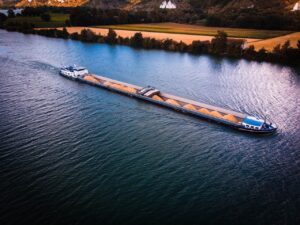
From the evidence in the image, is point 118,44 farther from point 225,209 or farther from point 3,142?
point 225,209

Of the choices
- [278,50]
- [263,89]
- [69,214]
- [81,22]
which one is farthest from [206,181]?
[81,22]

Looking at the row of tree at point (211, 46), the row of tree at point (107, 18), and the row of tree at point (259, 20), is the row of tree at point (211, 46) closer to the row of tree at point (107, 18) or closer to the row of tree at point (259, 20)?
the row of tree at point (107, 18)

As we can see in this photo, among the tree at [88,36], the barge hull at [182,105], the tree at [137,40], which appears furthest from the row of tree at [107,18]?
the barge hull at [182,105]

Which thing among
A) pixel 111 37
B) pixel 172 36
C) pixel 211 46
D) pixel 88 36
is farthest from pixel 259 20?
pixel 88 36

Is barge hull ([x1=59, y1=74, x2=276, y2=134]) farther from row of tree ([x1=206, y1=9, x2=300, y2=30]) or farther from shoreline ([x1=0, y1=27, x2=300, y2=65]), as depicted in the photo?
row of tree ([x1=206, y1=9, x2=300, y2=30])

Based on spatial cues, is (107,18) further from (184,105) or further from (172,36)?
(184,105)

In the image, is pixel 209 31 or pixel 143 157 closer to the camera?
pixel 143 157

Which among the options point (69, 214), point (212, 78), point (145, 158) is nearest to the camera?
point (69, 214)
